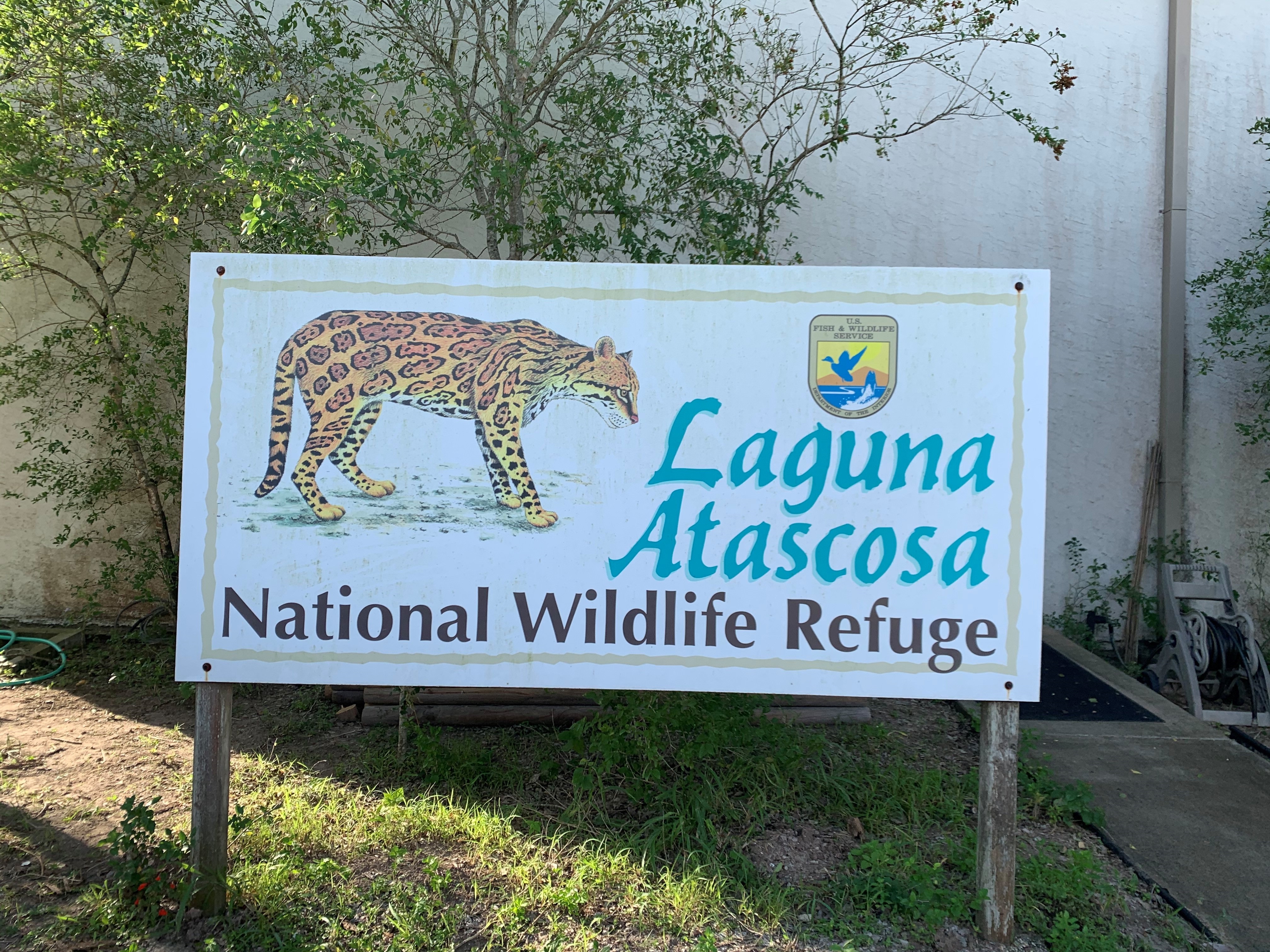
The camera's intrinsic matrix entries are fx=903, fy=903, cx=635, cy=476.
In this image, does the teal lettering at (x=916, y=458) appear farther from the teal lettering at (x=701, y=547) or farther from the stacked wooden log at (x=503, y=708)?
the stacked wooden log at (x=503, y=708)

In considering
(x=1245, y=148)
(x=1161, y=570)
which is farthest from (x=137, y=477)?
(x=1245, y=148)

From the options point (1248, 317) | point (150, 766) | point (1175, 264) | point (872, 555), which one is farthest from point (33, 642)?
point (1248, 317)

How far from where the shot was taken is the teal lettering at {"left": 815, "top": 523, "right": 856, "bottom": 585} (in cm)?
305

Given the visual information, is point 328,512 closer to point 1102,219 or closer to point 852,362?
point 852,362

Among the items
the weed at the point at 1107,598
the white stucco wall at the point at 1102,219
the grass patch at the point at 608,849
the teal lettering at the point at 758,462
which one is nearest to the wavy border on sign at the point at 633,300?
the teal lettering at the point at 758,462

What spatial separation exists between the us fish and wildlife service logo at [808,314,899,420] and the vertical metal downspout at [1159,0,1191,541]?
5.14m

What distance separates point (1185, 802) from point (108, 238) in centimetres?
745

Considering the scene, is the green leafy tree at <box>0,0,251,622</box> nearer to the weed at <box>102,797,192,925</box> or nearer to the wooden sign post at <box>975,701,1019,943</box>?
the weed at <box>102,797,192,925</box>

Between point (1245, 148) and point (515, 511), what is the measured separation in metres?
7.10

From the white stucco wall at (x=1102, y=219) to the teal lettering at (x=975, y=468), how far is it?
4.19m

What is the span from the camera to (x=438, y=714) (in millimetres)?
4840

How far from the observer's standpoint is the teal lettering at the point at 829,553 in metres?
3.05

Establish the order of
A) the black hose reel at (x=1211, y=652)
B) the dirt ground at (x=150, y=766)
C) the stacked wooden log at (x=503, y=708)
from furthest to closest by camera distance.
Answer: the black hose reel at (x=1211, y=652) < the stacked wooden log at (x=503, y=708) < the dirt ground at (x=150, y=766)

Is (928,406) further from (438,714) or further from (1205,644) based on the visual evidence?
(1205,644)
